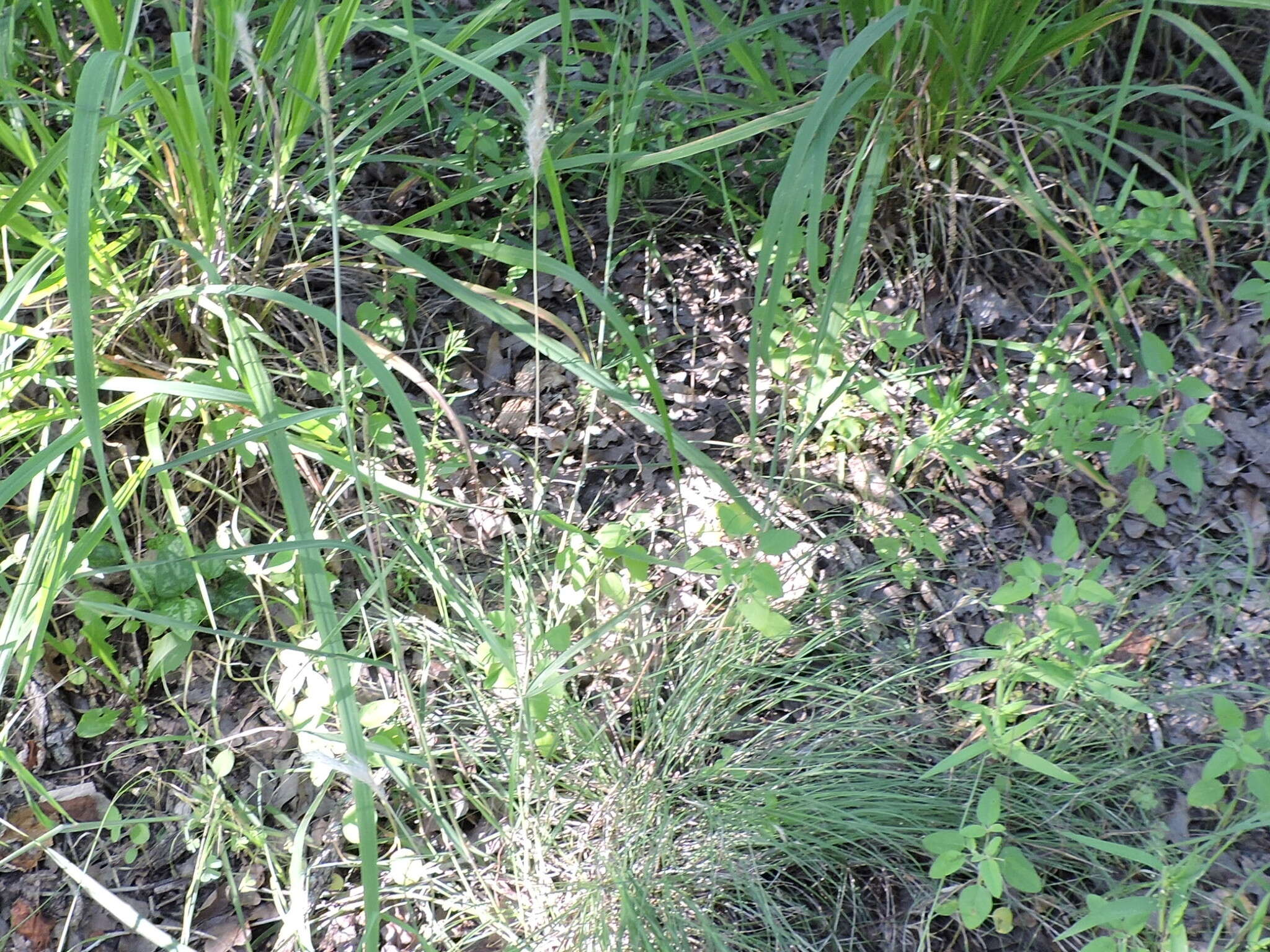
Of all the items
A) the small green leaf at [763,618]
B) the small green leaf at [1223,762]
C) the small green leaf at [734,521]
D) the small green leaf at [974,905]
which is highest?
the small green leaf at [734,521]

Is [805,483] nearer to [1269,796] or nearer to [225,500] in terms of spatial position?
[1269,796]

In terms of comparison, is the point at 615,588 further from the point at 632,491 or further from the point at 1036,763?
the point at 1036,763

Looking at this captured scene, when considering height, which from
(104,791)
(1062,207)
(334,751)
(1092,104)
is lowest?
(104,791)

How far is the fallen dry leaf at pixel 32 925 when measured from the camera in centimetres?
154

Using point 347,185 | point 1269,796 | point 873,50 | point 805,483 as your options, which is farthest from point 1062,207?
point 347,185

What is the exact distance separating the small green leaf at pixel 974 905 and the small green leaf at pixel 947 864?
0.10ft

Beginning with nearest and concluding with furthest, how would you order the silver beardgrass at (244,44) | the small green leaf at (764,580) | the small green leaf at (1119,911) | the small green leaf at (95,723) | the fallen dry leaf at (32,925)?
1. the silver beardgrass at (244,44)
2. the small green leaf at (1119,911)
3. the small green leaf at (764,580)
4. the fallen dry leaf at (32,925)
5. the small green leaf at (95,723)

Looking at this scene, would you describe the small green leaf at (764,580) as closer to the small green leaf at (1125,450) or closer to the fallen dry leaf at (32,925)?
the small green leaf at (1125,450)

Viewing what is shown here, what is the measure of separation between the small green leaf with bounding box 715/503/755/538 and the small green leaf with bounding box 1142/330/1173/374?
0.83 m

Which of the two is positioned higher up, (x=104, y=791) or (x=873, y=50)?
A: (x=873, y=50)

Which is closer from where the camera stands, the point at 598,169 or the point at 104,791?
the point at 104,791

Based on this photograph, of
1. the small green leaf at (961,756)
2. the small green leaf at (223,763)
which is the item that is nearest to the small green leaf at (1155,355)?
the small green leaf at (961,756)

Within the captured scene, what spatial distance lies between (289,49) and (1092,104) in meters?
1.81

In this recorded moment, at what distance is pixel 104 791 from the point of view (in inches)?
65.8
